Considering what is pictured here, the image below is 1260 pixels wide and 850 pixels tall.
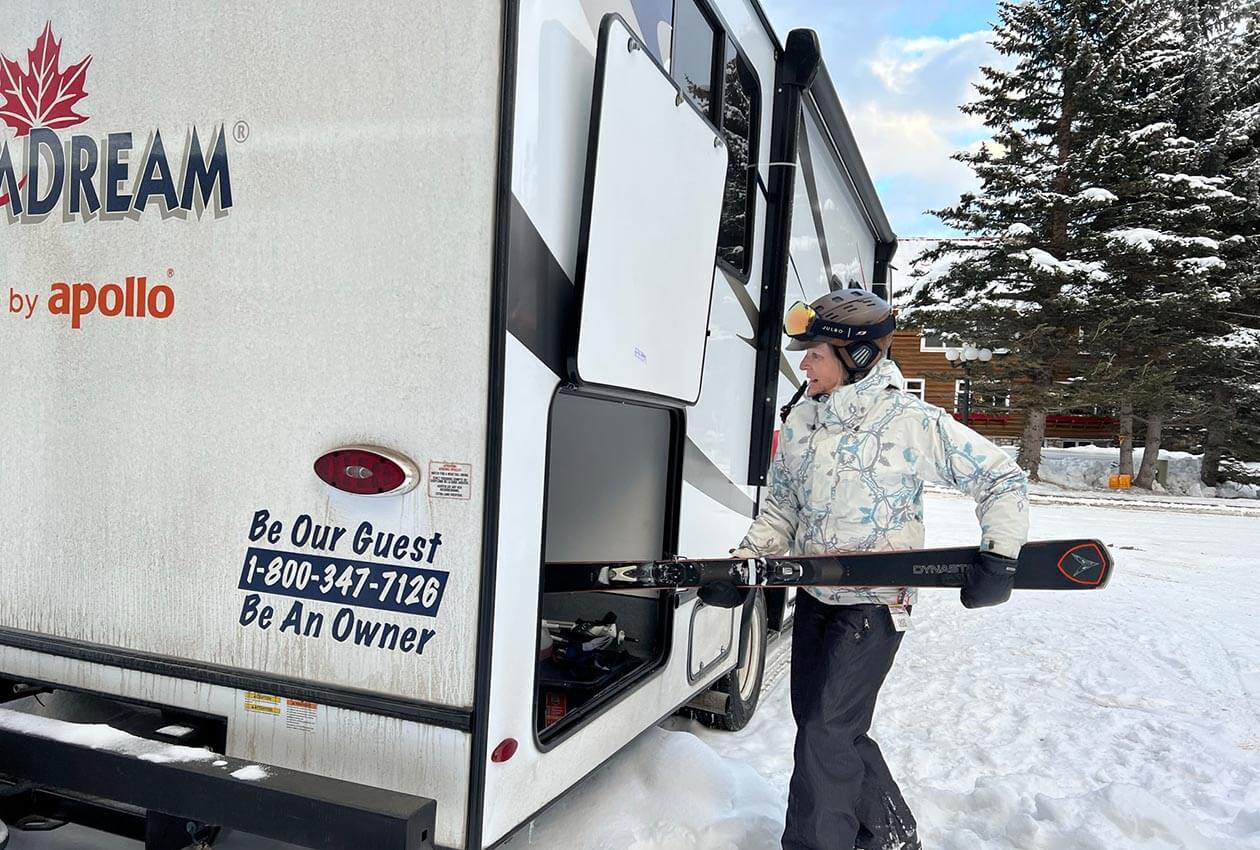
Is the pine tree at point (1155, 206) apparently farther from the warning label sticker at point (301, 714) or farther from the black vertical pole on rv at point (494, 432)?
the warning label sticker at point (301, 714)

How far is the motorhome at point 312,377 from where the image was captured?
204cm

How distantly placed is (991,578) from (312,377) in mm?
1683

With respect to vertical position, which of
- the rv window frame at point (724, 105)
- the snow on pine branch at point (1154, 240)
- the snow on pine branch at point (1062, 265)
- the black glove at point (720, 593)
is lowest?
the black glove at point (720, 593)

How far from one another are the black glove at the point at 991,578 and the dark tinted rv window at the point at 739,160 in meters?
1.42

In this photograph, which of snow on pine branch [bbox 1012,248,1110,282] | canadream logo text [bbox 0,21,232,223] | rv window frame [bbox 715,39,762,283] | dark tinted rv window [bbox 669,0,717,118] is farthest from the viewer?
snow on pine branch [bbox 1012,248,1110,282]

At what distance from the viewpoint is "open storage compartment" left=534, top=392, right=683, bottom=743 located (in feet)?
10.6

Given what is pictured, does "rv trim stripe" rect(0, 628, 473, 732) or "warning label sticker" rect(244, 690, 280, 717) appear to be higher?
"rv trim stripe" rect(0, 628, 473, 732)

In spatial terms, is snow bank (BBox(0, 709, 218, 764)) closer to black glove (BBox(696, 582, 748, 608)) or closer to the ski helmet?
black glove (BBox(696, 582, 748, 608))

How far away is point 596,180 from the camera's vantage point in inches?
87.6

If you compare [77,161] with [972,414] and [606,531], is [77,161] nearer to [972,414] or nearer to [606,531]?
[606,531]

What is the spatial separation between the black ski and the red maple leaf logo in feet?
6.47

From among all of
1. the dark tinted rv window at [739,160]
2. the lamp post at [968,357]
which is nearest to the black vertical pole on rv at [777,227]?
the dark tinted rv window at [739,160]

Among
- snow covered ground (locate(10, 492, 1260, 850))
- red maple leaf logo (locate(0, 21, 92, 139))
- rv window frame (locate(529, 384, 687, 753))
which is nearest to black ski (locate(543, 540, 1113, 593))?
rv window frame (locate(529, 384, 687, 753))

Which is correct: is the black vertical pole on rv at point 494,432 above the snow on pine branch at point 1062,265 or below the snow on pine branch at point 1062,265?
below
